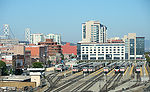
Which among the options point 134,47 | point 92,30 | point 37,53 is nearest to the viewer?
point 37,53

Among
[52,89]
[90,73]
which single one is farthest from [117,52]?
[52,89]

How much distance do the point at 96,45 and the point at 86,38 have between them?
33.9 metres

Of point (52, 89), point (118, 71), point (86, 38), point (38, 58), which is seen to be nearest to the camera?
point (52, 89)

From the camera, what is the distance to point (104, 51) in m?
130

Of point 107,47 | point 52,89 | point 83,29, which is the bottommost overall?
point 52,89

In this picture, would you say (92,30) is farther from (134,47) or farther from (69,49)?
(134,47)

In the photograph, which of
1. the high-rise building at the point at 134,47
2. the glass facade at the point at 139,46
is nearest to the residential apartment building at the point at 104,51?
the high-rise building at the point at 134,47

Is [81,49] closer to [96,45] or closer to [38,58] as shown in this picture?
[96,45]

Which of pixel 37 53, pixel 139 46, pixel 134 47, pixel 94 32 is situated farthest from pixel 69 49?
pixel 37 53

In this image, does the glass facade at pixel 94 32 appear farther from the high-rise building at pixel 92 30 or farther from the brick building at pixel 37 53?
the brick building at pixel 37 53

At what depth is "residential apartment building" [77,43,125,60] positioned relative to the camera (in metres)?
130

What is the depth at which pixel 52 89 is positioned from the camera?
46406mm

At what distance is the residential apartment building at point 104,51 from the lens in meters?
130

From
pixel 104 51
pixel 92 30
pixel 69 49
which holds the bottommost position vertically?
pixel 104 51
